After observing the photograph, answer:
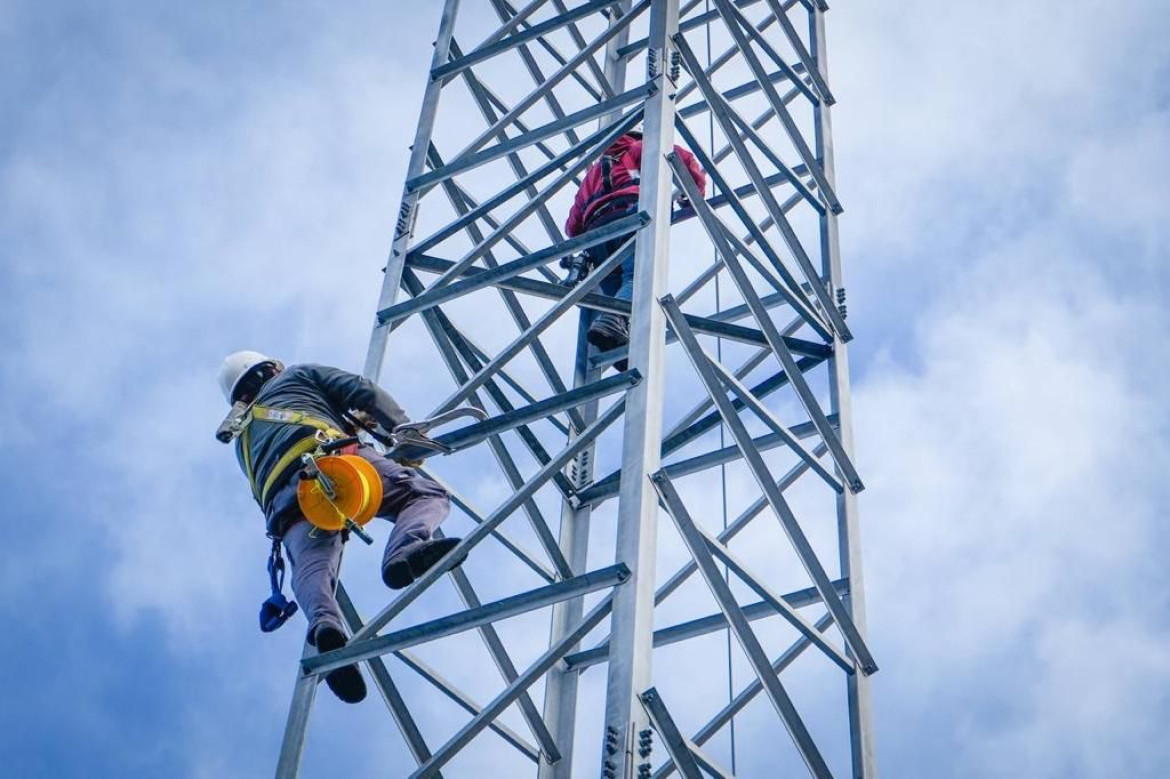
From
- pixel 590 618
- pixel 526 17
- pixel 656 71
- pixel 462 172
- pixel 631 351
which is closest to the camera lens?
pixel 590 618

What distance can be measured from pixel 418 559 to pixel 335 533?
0.78 m

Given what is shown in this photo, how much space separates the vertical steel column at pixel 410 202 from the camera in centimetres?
1073

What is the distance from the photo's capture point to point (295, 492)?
923 centimetres

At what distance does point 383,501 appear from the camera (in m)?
9.21

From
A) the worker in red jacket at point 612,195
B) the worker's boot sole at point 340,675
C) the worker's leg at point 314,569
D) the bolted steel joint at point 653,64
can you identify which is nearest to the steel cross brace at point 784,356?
the bolted steel joint at point 653,64

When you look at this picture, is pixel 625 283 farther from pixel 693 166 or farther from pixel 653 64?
pixel 653 64

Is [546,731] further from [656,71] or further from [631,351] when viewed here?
[656,71]

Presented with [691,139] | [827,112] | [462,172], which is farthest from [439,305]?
[827,112]

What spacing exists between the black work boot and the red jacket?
135 cm

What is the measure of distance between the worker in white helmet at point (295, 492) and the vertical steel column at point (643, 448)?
1.13 meters

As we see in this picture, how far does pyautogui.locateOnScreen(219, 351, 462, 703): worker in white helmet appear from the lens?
8750 millimetres

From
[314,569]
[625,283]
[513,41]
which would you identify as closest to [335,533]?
[314,569]

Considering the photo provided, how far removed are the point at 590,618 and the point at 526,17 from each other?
603 cm

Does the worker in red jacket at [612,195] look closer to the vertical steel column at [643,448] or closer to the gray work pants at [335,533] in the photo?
the vertical steel column at [643,448]
